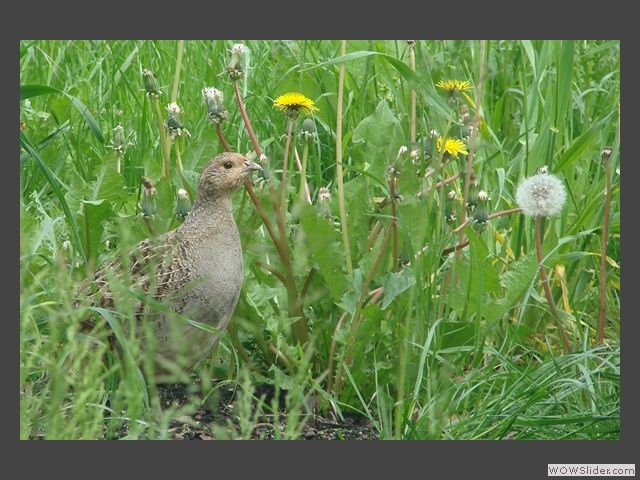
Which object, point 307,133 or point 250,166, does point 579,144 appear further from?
point 250,166

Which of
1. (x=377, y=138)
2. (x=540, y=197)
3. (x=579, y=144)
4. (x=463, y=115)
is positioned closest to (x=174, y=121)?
(x=377, y=138)

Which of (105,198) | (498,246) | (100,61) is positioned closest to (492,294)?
(498,246)

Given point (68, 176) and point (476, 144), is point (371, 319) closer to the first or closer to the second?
point (476, 144)

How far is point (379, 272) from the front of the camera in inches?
158

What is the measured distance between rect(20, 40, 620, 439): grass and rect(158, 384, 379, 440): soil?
67mm

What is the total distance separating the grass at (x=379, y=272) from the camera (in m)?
3.60

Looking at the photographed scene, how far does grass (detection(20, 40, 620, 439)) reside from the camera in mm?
3598

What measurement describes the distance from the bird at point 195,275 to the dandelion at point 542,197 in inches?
44.0

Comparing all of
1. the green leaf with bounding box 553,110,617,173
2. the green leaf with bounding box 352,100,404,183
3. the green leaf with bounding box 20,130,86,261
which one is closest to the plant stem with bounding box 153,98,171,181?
the green leaf with bounding box 20,130,86,261

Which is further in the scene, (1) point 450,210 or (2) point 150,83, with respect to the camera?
(1) point 450,210

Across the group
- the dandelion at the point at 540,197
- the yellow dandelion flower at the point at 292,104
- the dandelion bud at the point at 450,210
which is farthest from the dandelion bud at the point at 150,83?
the dandelion at the point at 540,197

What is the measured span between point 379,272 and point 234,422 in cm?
86

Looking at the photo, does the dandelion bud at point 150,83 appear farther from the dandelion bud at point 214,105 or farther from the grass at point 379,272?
the dandelion bud at point 214,105

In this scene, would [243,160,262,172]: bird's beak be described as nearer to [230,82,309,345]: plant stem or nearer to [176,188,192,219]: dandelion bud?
[230,82,309,345]: plant stem
